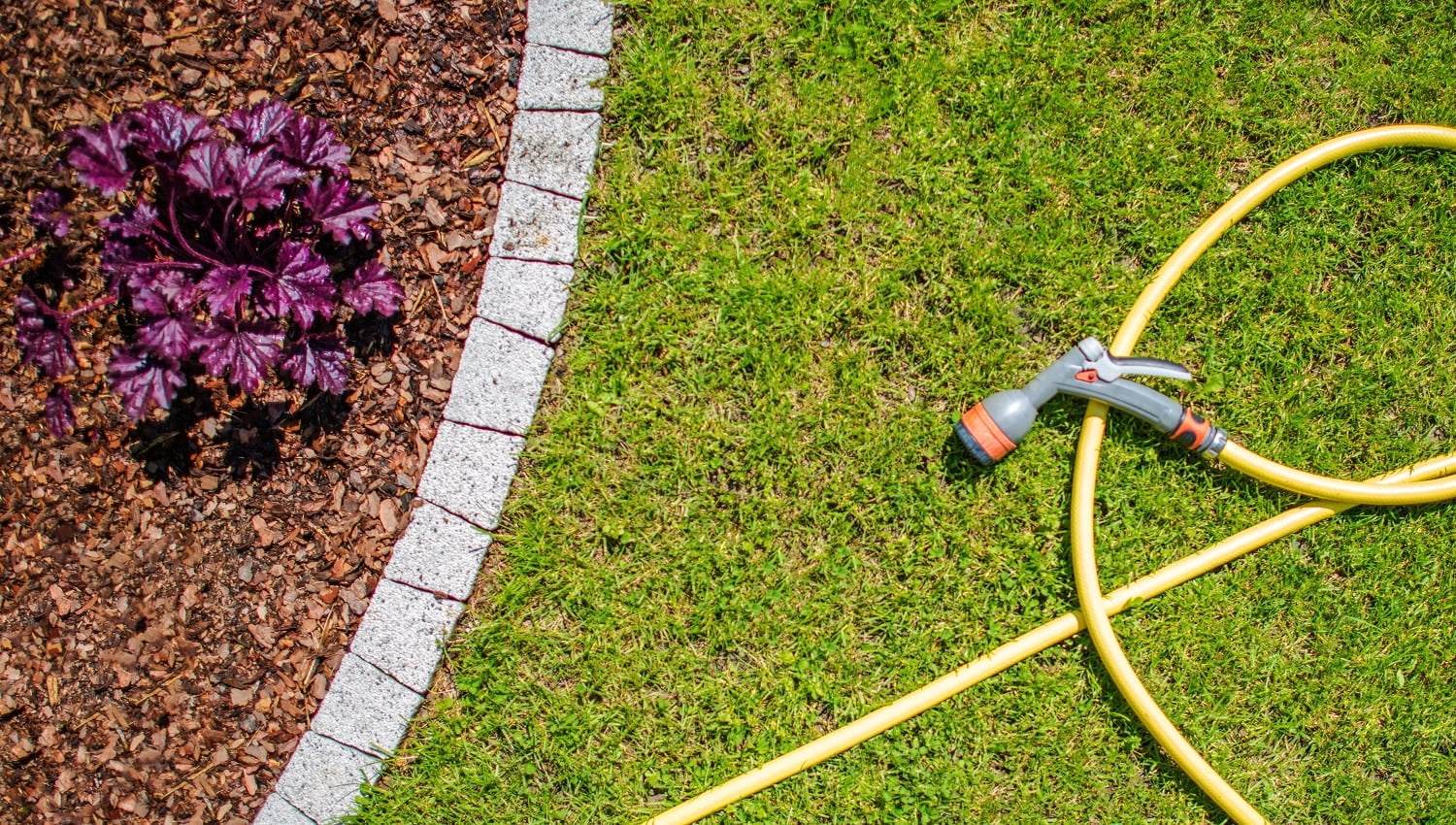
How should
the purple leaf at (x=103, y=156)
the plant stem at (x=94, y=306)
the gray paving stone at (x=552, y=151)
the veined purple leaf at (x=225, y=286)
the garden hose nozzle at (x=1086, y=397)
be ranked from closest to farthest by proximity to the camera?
1. the purple leaf at (x=103, y=156)
2. the veined purple leaf at (x=225, y=286)
3. the plant stem at (x=94, y=306)
4. the garden hose nozzle at (x=1086, y=397)
5. the gray paving stone at (x=552, y=151)

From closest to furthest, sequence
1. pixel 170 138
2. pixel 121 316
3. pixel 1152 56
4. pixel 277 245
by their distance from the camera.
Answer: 1. pixel 170 138
2. pixel 277 245
3. pixel 121 316
4. pixel 1152 56

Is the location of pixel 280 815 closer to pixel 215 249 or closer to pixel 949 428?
pixel 215 249

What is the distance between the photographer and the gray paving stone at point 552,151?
3059mm

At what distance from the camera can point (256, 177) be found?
2541 millimetres

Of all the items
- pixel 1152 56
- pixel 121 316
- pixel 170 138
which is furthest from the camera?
pixel 1152 56

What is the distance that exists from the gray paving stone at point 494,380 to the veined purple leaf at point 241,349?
58 cm

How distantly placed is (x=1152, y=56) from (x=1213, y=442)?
1383mm

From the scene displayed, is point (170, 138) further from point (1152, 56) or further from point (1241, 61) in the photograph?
point (1241, 61)

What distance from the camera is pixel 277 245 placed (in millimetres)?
2766

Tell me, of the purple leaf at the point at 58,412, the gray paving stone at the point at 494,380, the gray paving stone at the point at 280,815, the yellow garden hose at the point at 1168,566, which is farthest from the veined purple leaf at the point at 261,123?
the yellow garden hose at the point at 1168,566

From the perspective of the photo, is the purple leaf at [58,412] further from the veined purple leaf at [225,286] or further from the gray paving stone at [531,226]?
the gray paving stone at [531,226]

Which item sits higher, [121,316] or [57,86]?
[57,86]

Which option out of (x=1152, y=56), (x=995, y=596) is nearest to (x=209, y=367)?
(x=995, y=596)

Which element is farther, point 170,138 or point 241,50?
point 241,50
